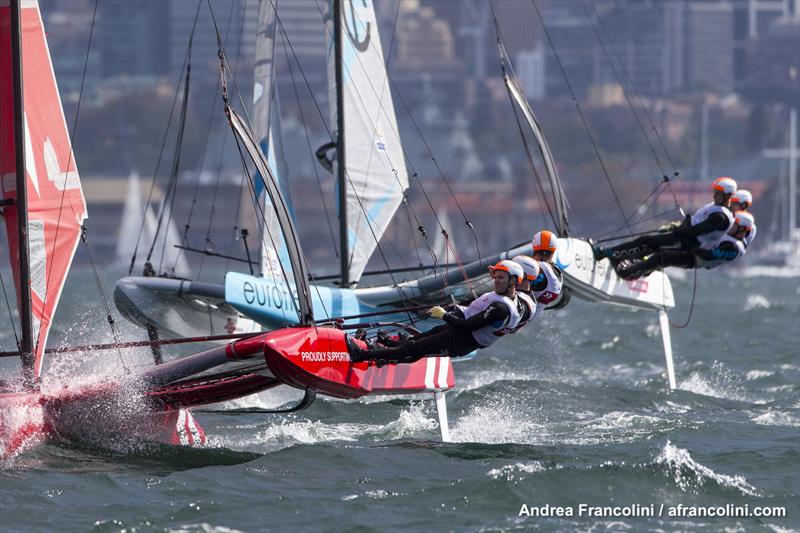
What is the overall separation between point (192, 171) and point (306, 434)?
232 feet

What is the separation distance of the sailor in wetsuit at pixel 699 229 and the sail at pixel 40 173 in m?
4.40

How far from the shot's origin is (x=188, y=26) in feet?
288

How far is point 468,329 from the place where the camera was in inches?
352

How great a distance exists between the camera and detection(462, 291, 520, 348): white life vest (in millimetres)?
8914

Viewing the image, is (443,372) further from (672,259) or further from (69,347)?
(672,259)

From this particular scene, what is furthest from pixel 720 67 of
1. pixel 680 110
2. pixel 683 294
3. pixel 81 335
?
pixel 81 335

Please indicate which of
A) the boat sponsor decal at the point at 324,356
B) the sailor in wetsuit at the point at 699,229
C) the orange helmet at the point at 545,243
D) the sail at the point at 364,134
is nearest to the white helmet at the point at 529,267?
the orange helmet at the point at 545,243

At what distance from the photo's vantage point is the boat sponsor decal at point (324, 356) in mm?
8555

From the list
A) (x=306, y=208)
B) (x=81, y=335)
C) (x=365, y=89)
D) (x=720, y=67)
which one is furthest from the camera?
(x=720, y=67)

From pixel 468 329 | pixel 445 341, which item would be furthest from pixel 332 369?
pixel 468 329

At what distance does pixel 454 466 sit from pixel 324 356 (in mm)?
879

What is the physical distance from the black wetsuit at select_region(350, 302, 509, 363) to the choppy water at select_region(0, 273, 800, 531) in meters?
0.54

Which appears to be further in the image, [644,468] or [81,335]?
[81,335]

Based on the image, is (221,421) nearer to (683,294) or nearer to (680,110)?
(683,294)
